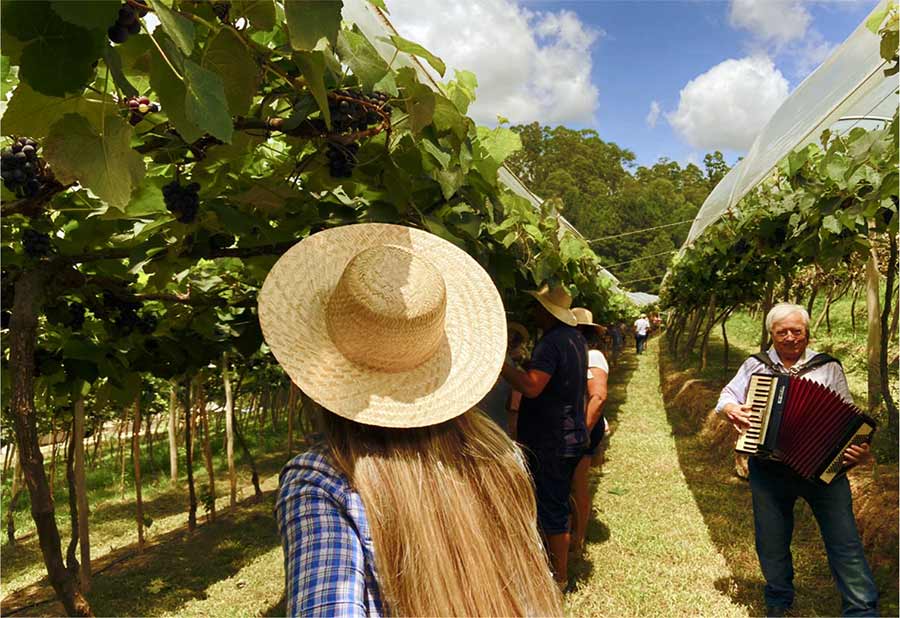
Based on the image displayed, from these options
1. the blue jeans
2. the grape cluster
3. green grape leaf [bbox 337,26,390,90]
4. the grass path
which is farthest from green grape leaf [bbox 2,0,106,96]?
the grass path

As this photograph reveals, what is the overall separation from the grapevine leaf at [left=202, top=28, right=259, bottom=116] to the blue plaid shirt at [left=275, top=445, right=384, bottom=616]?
0.64 metres

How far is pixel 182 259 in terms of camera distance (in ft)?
7.79

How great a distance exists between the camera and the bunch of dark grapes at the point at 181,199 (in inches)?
71.0

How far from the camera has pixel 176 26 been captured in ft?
2.40

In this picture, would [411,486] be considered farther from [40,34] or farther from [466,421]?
[40,34]

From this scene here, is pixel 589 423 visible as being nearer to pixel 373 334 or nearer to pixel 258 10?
pixel 373 334

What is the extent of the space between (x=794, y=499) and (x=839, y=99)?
3164 millimetres

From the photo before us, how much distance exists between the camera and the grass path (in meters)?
4.05

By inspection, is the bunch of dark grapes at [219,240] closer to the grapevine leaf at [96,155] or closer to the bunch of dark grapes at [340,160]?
the bunch of dark grapes at [340,160]

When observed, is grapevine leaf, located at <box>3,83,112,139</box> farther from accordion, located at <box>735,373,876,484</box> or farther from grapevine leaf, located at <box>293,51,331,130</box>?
accordion, located at <box>735,373,876,484</box>

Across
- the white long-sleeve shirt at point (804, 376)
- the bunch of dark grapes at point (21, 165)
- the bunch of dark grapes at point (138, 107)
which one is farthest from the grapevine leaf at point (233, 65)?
the white long-sleeve shirt at point (804, 376)

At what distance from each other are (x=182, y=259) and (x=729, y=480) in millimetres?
6313

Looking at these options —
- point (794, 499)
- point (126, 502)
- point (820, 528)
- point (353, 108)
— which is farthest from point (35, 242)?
point (126, 502)

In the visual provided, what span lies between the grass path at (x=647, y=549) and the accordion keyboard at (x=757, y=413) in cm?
131
